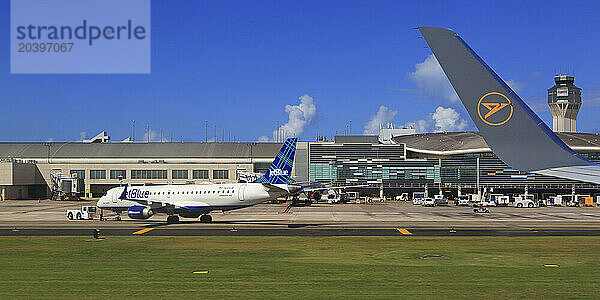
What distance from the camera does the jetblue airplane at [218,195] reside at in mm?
58438

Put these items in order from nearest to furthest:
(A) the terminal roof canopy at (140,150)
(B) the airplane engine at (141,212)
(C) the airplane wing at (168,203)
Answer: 1. (B) the airplane engine at (141,212)
2. (C) the airplane wing at (168,203)
3. (A) the terminal roof canopy at (140,150)

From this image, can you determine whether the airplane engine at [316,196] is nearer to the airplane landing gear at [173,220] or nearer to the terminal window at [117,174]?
the terminal window at [117,174]

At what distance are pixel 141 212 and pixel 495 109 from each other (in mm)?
52624

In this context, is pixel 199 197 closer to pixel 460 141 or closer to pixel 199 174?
pixel 199 174

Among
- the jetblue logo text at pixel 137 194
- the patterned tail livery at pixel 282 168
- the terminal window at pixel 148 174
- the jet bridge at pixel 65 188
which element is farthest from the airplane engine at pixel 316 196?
the patterned tail livery at pixel 282 168

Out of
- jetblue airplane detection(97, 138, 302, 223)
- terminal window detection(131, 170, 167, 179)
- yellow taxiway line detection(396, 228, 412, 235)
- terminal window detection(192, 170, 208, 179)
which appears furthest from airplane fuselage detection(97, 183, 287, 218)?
terminal window detection(131, 170, 167, 179)

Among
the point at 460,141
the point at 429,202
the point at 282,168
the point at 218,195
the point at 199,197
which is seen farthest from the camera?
the point at 460,141

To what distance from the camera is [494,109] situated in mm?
13102

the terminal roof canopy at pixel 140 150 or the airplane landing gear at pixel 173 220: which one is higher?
the terminal roof canopy at pixel 140 150

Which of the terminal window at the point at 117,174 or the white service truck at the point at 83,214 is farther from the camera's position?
the terminal window at the point at 117,174

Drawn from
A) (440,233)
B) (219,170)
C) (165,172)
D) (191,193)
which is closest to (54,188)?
(165,172)

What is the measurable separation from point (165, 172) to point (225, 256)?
122589 millimetres

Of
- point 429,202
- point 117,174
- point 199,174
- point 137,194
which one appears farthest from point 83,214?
point 117,174

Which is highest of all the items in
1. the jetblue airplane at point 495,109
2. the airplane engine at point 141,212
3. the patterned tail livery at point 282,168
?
the jetblue airplane at point 495,109
